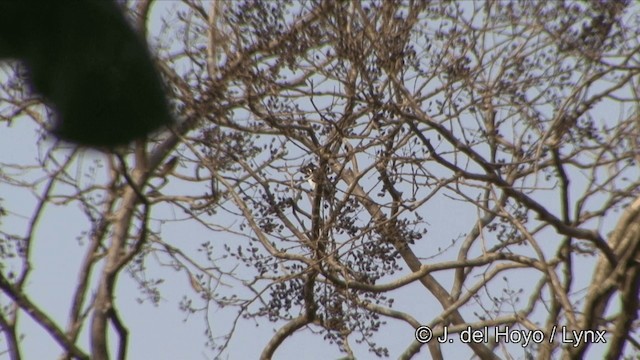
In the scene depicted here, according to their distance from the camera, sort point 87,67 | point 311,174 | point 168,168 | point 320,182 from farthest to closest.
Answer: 1. point 168,168
2. point 311,174
3. point 320,182
4. point 87,67

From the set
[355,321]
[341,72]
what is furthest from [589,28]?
[355,321]

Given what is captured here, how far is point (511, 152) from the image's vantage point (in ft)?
17.5

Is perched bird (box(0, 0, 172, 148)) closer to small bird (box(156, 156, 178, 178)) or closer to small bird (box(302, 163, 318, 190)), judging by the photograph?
small bird (box(302, 163, 318, 190))

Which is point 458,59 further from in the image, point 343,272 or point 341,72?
point 343,272

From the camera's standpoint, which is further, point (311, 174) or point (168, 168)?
point (168, 168)

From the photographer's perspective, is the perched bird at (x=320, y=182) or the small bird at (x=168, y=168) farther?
the small bird at (x=168, y=168)

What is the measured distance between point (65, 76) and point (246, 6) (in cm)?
433

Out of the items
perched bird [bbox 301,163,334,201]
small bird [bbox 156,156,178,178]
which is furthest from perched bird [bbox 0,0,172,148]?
small bird [bbox 156,156,178,178]

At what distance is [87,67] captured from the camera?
Answer: 949mm

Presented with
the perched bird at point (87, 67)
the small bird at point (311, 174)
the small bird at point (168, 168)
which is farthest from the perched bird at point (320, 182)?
the perched bird at point (87, 67)

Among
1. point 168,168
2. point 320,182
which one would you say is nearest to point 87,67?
point 320,182

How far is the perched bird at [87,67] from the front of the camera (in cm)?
95

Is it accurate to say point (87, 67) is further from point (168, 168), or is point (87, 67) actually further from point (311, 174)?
point (168, 168)

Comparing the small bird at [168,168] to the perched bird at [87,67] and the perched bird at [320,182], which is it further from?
the perched bird at [87,67]
